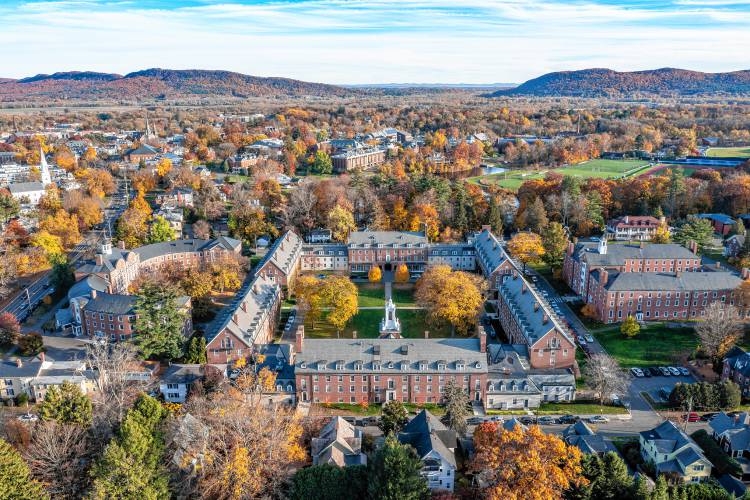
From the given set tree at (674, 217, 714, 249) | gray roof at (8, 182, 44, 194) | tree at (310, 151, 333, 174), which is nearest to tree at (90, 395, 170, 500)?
tree at (674, 217, 714, 249)

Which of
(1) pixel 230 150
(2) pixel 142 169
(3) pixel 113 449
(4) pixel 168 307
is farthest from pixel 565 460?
(1) pixel 230 150

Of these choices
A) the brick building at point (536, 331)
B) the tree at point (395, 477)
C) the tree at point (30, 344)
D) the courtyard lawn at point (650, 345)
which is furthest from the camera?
the tree at point (30, 344)


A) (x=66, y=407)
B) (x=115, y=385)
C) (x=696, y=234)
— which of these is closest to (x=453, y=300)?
(x=115, y=385)

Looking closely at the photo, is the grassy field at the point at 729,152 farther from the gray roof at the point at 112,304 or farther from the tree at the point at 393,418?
the gray roof at the point at 112,304

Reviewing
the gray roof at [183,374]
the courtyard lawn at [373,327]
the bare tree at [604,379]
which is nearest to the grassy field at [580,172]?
the courtyard lawn at [373,327]

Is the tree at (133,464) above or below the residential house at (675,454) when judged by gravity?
above

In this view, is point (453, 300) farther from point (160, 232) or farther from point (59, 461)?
point (160, 232)

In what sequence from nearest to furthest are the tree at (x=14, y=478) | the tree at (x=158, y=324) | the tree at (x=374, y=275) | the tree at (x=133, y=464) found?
the tree at (x=14, y=478)
the tree at (x=133, y=464)
the tree at (x=158, y=324)
the tree at (x=374, y=275)

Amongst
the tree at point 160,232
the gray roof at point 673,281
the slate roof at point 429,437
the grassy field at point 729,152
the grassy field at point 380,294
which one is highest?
the grassy field at point 729,152
